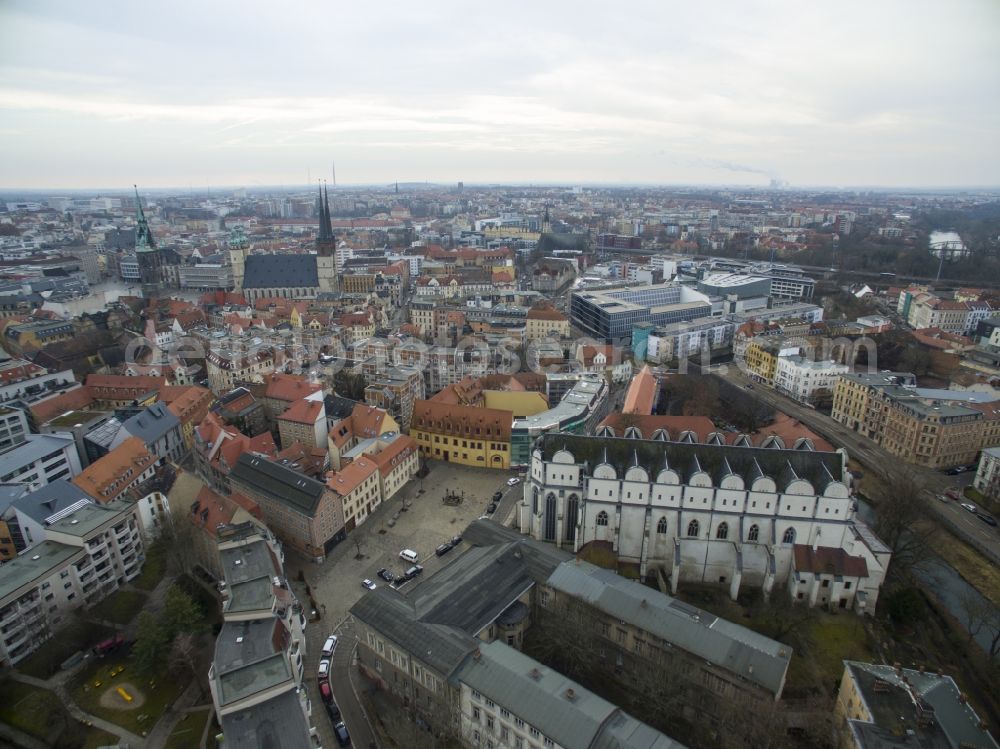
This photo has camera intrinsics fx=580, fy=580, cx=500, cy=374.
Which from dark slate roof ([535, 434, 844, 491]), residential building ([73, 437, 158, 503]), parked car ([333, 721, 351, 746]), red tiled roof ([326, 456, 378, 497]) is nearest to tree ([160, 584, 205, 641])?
parked car ([333, 721, 351, 746])

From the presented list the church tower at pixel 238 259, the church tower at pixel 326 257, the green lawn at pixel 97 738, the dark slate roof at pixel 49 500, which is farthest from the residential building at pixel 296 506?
the church tower at pixel 238 259

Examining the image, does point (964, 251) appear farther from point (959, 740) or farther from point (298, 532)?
point (298, 532)

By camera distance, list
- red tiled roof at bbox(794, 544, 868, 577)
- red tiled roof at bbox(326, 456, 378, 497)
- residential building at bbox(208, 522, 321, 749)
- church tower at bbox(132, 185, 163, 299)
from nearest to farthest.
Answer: residential building at bbox(208, 522, 321, 749)
red tiled roof at bbox(794, 544, 868, 577)
red tiled roof at bbox(326, 456, 378, 497)
church tower at bbox(132, 185, 163, 299)

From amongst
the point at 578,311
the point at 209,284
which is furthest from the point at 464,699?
the point at 209,284

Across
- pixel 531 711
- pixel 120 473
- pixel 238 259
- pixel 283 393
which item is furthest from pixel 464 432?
pixel 238 259

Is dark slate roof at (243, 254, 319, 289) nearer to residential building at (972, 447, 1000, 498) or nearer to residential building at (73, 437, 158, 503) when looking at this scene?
residential building at (73, 437, 158, 503)

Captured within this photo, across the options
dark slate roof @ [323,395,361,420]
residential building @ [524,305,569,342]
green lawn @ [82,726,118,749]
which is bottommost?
green lawn @ [82,726,118,749]

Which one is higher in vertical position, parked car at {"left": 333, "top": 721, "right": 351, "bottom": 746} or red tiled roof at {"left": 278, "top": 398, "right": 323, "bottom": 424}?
red tiled roof at {"left": 278, "top": 398, "right": 323, "bottom": 424}
